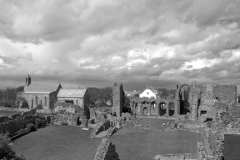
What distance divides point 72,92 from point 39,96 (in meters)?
11.6

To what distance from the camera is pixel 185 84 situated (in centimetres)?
5281

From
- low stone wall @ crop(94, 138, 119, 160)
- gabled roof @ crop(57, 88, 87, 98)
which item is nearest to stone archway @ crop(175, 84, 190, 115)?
gabled roof @ crop(57, 88, 87, 98)

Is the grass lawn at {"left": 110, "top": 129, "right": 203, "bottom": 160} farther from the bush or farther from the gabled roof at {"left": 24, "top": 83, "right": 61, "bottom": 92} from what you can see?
the gabled roof at {"left": 24, "top": 83, "right": 61, "bottom": 92}

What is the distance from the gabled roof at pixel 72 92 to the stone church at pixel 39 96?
175 centimetres

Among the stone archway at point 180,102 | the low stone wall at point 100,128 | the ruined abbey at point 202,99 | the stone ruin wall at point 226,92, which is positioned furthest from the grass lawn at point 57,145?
the stone ruin wall at point 226,92

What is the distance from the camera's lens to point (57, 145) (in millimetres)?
24453

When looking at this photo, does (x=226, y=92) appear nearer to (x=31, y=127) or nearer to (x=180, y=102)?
(x=180, y=102)

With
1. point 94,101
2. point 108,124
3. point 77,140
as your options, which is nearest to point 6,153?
point 77,140

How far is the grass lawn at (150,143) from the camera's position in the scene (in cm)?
2075

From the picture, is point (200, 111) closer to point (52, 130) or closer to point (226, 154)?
point (226, 154)

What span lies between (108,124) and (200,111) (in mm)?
20662

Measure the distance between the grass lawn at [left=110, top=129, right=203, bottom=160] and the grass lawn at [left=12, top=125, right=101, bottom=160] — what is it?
3.04 metres

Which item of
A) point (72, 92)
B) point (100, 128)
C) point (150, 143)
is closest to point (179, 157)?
point (150, 143)

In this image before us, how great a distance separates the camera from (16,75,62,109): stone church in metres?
72.7
